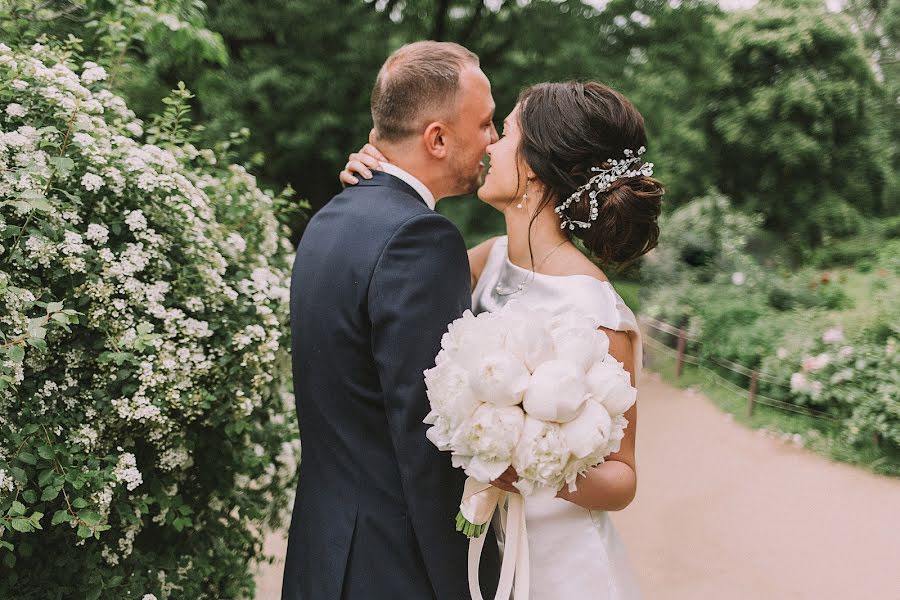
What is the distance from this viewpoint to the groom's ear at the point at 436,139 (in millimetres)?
2166

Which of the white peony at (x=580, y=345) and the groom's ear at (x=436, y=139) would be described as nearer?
the white peony at (x=580, y=345)

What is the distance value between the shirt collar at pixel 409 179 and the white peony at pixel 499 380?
2.63ft

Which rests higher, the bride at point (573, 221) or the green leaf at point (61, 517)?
the bride at point (573, 221)

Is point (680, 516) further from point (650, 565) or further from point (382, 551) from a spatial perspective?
point (382, 551)

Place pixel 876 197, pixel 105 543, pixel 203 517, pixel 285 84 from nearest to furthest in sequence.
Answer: pixel 105 543 → pixel 203 517 → pixel 285 84 → pixel 876 197

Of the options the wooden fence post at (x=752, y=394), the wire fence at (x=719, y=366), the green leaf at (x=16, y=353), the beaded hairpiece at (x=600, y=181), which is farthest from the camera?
the wooden fence post at (x=752, y=394)

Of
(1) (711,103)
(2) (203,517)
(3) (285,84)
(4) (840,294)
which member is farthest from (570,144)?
(1) (711,103)

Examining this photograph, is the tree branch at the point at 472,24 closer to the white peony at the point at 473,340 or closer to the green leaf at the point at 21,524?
the white peony at the point at 473,340

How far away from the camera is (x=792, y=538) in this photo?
17.6ft

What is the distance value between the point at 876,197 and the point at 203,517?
19857 millimetres

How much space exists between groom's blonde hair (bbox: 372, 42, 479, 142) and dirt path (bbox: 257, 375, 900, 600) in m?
3.42

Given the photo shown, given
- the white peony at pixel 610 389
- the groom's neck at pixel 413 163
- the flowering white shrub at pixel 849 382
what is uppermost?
the groom's neck at pixel 413 163

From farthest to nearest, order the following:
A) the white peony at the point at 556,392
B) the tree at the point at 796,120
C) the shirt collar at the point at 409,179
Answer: the tree at the point at 796,120
the shirt collar at the point at 409,179
the white peony at the point at 556,392

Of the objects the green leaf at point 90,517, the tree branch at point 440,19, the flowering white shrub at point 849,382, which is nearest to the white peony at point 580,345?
the green leaf at point 90,517
